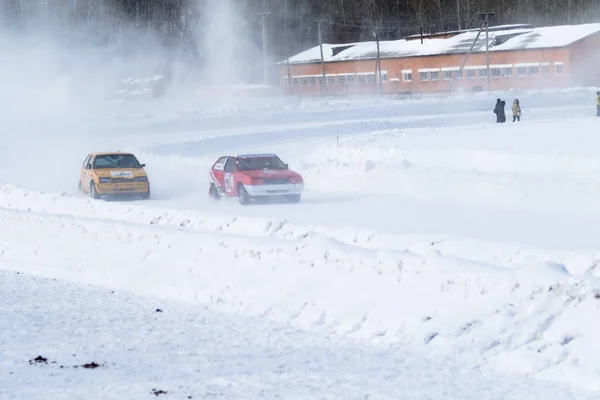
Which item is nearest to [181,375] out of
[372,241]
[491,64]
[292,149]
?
[372,241]

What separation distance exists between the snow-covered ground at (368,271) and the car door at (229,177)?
44 centimetres

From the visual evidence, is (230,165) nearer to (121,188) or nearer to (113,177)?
(121,188)

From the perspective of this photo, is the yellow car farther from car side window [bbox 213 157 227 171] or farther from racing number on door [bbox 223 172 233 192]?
racing number on door [bbox 223 172 233 192]

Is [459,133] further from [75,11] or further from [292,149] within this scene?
[75,11]

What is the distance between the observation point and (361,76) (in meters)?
112

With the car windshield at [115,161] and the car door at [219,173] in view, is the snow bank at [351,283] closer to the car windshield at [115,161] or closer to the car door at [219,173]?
the car door at [219,173]

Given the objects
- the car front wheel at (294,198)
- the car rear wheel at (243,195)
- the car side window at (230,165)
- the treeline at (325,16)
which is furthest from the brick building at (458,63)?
the car rear wheel at (243,195)

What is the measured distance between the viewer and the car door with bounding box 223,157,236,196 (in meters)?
25.8

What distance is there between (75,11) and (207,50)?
20.9m

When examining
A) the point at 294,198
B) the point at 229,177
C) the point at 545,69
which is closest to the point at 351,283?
the point at 294,198

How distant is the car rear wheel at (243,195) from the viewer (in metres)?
25.3

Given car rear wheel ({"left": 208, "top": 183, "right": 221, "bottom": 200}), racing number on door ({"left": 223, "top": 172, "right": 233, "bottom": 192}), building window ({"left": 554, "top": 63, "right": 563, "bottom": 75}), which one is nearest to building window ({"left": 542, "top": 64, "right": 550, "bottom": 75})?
building window ({"left": 554, "top": 63, "right": 563, "bottom": 75})

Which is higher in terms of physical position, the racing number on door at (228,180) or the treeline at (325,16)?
the treeline at (325,16)

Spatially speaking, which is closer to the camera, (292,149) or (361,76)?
(292,149)
